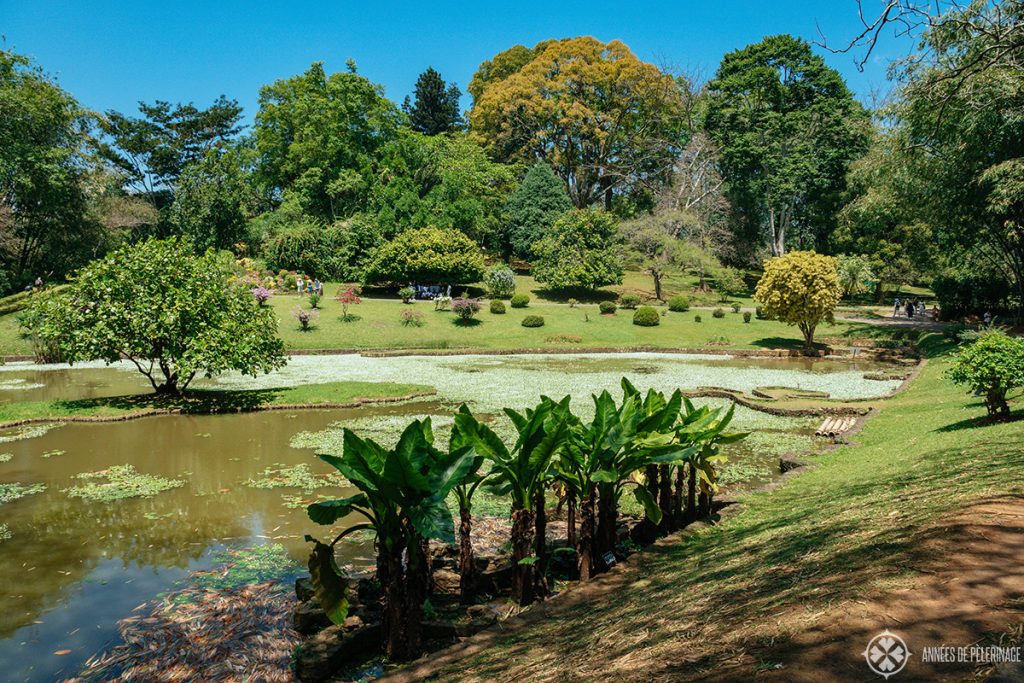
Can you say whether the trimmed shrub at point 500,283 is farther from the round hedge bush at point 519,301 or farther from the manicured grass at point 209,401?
the manicured grass at point 209,401

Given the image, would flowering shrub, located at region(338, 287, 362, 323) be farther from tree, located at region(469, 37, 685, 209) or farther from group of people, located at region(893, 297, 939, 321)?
group of people, located at region(893, 297, 939, 321)

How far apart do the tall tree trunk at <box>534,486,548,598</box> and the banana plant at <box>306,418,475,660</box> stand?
3.42 ft

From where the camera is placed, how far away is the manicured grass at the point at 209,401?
56.8 feet

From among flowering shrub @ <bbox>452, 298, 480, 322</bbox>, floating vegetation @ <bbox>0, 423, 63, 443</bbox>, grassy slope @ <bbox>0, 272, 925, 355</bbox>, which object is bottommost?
floating vegetation @ <bbox>0, 423, 63, 443</bbox>

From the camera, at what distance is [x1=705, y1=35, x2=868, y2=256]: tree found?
5438 cm

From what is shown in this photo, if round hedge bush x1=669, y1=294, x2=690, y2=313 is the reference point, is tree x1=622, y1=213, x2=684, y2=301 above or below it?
above

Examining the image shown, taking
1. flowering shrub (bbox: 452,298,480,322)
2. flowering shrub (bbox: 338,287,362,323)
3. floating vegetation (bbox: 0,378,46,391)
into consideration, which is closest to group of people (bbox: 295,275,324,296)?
flowering shrub (bbox: 338,287,362,323)

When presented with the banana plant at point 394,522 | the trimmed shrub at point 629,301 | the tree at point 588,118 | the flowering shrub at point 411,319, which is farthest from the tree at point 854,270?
the banana plant at point 394,522

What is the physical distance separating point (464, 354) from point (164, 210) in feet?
119

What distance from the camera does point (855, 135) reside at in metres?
53.8

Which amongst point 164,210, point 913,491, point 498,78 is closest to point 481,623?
point 913,491

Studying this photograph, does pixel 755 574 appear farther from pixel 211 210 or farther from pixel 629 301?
pixel 211 210

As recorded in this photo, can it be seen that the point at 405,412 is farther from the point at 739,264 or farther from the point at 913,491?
the point at 739,264

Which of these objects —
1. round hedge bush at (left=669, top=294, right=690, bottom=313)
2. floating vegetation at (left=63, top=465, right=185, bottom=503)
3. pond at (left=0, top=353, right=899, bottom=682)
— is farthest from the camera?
round hedge bush at (left=669, top=294, right=690, bottom=313)
